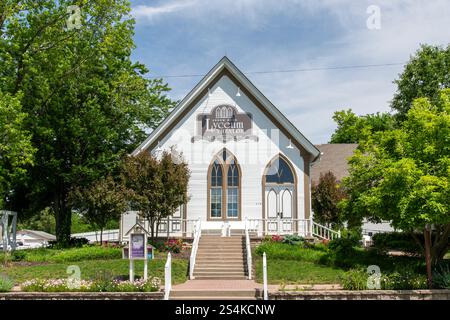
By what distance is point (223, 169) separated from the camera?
84.5 ft

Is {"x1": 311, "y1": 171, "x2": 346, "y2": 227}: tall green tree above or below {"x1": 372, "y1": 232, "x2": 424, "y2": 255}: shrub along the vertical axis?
above

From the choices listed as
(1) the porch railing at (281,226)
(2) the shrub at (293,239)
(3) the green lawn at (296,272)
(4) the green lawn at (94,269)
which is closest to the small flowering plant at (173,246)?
(4) the green lawn at (94,269)

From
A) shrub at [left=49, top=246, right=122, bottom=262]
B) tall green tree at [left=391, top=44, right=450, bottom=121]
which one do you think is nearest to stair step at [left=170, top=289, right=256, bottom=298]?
shrub at [left=49, top=246, right=122, bottom=262]

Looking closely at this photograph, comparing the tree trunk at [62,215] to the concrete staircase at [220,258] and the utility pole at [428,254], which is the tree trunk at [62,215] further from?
the utility pole at [428,254]

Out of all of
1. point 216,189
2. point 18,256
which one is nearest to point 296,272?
point 216,189

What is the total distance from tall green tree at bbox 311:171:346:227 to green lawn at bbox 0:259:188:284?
13220mm

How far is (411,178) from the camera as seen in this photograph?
49.8 feet

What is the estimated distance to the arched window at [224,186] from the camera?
84.0 ft

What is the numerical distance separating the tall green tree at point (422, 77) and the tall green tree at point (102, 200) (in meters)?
18.9

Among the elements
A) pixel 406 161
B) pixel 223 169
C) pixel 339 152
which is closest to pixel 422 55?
pixel 339 152

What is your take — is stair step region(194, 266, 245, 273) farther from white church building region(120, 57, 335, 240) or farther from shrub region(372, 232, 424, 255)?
shrub region(372, 232, 424, 255)

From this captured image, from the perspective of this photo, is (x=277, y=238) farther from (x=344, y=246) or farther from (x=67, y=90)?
(x=67, y=90)

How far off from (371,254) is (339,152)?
23781mm

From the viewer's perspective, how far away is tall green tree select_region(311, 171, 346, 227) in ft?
101
